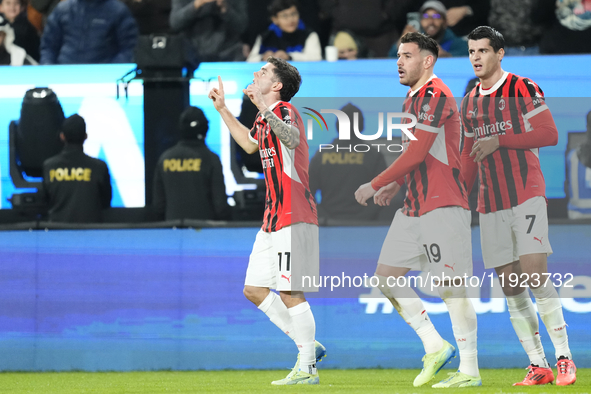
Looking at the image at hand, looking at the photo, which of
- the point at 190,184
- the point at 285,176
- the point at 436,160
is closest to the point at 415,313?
the point at 436,160

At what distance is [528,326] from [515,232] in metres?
0.54

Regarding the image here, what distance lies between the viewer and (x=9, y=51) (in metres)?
6.77

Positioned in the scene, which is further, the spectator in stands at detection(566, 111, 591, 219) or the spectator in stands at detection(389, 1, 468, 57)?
the spectator in stands at detection(389, 1, 468, 57)

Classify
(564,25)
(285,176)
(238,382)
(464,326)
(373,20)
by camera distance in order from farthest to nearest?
1. (373,20)
2. (564,25)
3. (238,382)
4. (285,176)
5. (464,326)

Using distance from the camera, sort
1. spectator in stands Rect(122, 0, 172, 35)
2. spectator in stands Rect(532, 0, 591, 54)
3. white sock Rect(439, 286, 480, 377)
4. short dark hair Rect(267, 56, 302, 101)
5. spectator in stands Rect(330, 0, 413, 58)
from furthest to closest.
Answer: spectator in stands Rect(122, 0, 172, 35) < spectator in stands Rect(330, 0, 413, 58) < spectator in stands Rect(532, 0, 591, 54) < short dark hair Rect(267, 56, 302, 101) < white sock Rect(439, 286, 480, 377)

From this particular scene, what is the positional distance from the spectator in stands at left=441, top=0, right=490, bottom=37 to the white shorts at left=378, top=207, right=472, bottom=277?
3040 millimetres

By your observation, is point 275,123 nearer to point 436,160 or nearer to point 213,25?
point 436,160

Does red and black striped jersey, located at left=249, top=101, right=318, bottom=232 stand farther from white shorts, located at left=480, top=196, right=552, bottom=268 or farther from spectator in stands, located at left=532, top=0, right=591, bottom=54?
spectator in stands, located at left=532, top=0, right=591, bottom=54

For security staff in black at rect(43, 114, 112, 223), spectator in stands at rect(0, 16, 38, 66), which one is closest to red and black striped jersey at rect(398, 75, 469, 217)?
security staff in black at rect(43, 114, 112, 223)

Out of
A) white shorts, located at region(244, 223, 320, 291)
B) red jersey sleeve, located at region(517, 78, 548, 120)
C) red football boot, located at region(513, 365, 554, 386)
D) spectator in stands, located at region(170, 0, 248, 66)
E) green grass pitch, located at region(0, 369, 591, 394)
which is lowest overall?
green grass pitch, located at region(0, 369, 591, 394)

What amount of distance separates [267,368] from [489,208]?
2276mm

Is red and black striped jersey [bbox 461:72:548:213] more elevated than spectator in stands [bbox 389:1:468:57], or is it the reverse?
spectator in stands [bbox 389:1:468:57]

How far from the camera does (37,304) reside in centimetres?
589

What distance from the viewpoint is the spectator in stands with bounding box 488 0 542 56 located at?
6.80m
